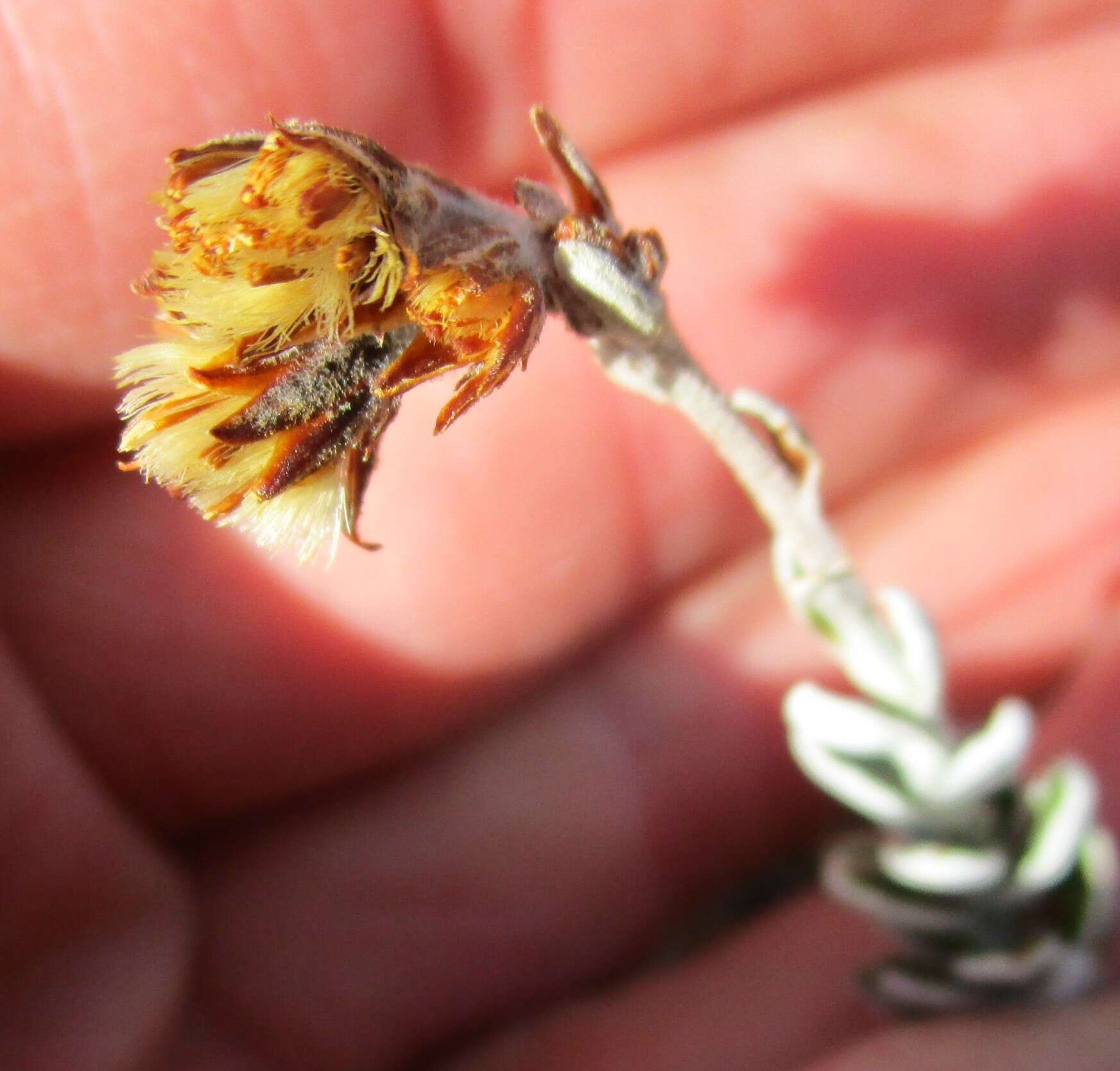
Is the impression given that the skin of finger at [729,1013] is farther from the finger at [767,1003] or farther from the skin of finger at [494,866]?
the skin of finger at [494,866]

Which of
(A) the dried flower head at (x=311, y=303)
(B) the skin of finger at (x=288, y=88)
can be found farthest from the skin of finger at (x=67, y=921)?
(A) the dried flower head at (x=311, y=303)

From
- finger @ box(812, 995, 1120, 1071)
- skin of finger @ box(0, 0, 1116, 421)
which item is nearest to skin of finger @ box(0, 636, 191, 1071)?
skin of finger @ box(0, 0, 1116, 421)

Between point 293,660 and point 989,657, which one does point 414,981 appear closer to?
point 293,660

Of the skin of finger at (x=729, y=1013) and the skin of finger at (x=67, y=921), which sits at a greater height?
the skin of finger at (x=67, y=921)

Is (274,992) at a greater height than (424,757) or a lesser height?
lesser

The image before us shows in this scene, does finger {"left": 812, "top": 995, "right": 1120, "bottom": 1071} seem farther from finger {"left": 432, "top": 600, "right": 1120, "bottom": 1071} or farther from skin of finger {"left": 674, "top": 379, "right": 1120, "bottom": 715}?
skin of finger {"left": 674, "top": 379, "right": 1120, "bottom": 715}

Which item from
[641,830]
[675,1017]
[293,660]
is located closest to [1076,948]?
[675,1017]
